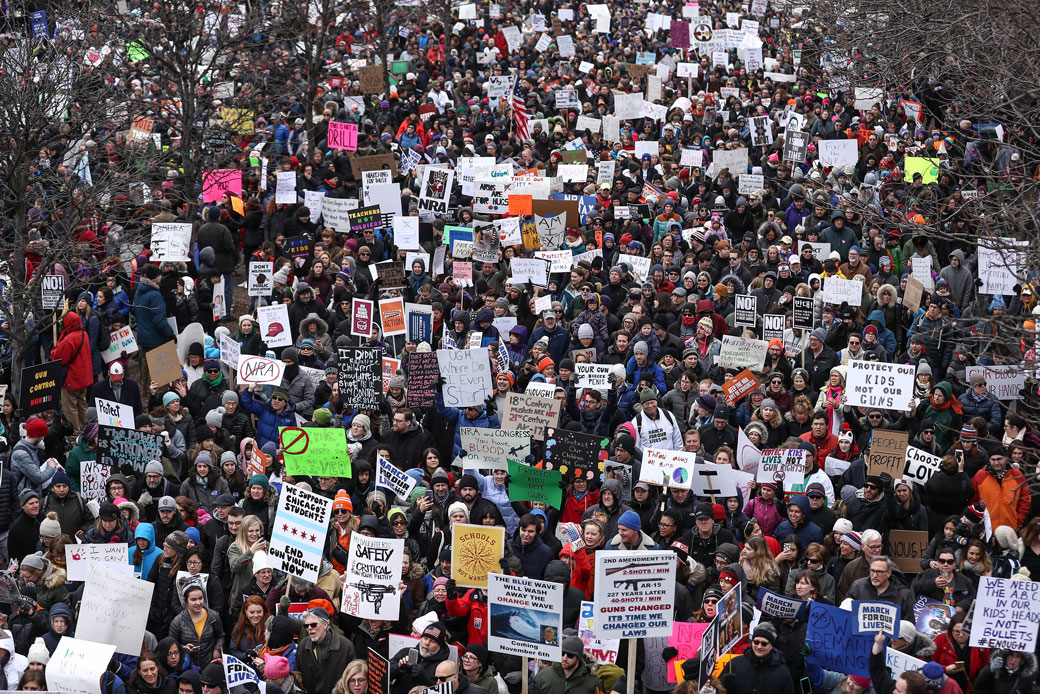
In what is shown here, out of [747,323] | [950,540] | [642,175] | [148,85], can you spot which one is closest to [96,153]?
[148,85]

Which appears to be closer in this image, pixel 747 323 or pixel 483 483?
pixel 483 483

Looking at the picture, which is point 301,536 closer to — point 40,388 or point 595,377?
point 595,377

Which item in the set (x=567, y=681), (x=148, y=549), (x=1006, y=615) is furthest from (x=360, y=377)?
(x=1006, y=615)

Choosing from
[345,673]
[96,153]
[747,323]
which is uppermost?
[96,153]

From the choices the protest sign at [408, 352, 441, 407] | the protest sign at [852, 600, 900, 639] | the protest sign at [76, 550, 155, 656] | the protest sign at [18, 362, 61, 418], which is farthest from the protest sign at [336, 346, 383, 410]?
the protest sign at [852, 600, 900, 639]

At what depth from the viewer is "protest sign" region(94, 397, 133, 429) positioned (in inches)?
564

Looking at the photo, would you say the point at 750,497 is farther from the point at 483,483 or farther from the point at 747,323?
the point at 747,323

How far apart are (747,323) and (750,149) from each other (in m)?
9.64

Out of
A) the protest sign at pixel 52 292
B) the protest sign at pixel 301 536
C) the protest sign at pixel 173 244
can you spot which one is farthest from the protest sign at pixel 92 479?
the protest sign at pixel 173 244

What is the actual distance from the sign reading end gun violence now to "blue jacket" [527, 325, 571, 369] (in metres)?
6.54

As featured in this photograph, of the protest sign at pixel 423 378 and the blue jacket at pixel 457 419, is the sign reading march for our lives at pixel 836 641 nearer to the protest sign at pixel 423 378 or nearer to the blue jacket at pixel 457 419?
the blue jacket at pixel 457 419

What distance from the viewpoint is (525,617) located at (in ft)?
34.0

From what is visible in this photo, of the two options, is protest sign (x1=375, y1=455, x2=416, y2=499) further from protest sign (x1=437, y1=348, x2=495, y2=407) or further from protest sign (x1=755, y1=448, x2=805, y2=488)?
protest sign (x1=755, y1=448, x2=805, y2=488)

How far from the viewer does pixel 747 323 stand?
16.8 metres
